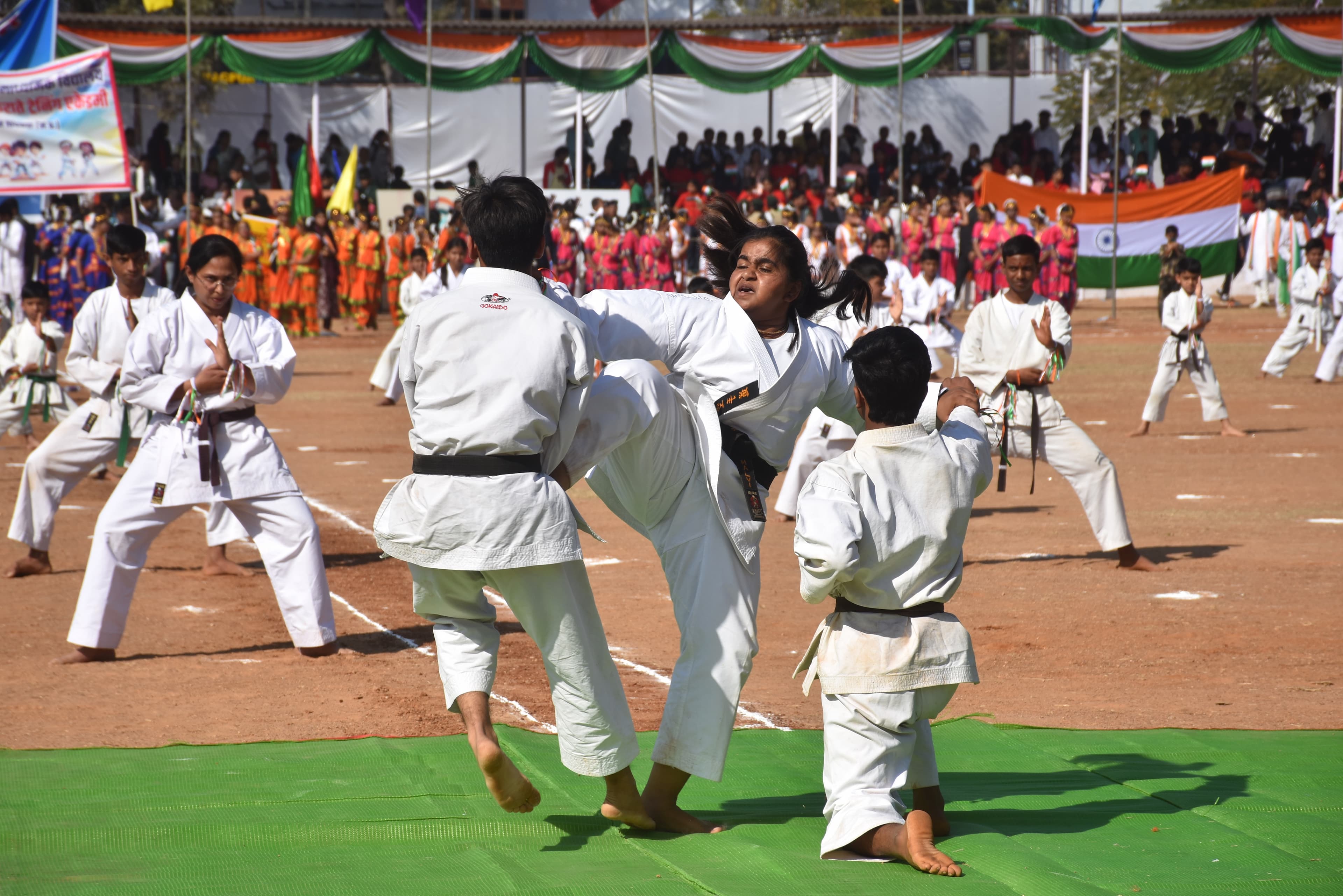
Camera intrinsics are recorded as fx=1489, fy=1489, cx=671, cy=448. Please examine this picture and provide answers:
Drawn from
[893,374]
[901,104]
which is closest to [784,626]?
[893,374]

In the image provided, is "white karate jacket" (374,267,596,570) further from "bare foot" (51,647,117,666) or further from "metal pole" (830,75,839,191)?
"metal pole" (830,75,839,191)

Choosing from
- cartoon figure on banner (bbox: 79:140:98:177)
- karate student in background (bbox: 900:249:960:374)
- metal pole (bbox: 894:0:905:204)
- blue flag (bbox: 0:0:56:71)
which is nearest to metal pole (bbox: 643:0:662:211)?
metal pole (bbox: 894:0:905:204)

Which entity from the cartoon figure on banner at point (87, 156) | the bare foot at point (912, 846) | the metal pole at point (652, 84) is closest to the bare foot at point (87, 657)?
the bare foot at point (912, 846)

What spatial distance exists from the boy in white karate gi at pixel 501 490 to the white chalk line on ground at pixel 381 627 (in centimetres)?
122

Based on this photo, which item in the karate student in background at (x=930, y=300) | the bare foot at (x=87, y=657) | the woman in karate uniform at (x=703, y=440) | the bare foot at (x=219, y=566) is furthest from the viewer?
the karate student in background at (x=930, y=300)

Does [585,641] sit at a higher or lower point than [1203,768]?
higher

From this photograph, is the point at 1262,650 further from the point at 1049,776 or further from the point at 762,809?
the point at 762,809

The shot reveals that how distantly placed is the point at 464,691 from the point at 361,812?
2.28 feet

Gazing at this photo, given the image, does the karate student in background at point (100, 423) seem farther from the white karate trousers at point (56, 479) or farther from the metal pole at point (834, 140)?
the metal pole at point (834, 140)

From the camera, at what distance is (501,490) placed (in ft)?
11.8

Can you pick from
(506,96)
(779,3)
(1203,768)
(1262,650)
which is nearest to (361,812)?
(1203,768)

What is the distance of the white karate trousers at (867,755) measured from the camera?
361 centimetres

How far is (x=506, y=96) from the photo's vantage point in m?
29.5

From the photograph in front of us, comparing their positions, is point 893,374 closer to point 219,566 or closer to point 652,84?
point 219,566
